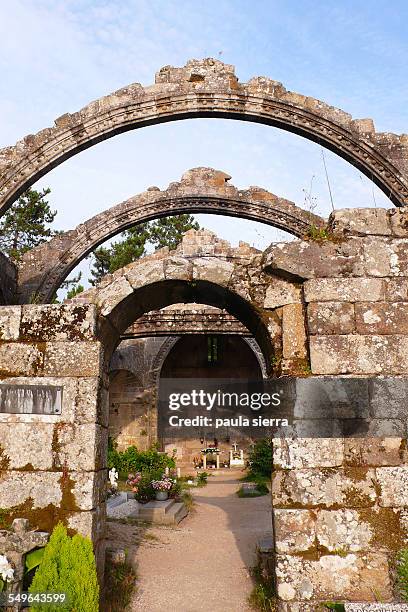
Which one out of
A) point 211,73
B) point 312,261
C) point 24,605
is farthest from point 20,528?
point 211,73

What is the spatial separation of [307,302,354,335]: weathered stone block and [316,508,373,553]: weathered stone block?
1344 millimetres

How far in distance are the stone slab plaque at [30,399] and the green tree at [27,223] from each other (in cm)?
2061

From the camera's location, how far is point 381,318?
13.3ft

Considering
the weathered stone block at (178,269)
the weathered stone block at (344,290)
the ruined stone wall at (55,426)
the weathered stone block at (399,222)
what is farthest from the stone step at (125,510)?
the weathered stone block at (399,222)

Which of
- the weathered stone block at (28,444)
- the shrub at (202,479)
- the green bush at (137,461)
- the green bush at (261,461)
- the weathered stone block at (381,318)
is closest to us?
the weathered stone block at (28,444)

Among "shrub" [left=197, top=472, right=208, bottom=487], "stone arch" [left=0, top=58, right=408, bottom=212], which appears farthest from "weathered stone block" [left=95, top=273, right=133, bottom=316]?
"shrub" [left=197, top=472, right=208, bottom=487]

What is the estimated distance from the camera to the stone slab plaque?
13.2 feet

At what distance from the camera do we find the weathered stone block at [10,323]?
418 centimetres

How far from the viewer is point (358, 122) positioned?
908 cm

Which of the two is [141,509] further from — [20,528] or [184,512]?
[20,528]

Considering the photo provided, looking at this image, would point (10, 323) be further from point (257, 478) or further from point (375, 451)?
point (257, 478)

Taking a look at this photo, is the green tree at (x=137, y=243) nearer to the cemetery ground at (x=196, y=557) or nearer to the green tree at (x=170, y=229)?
the green tree at (x=170, y=229)

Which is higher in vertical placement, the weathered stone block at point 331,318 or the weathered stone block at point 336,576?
the weathered stone block at point 331,318

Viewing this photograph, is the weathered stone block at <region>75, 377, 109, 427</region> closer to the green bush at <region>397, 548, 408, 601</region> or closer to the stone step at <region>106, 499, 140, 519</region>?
the green bush at <region>397, 548, 408, 601</region>
